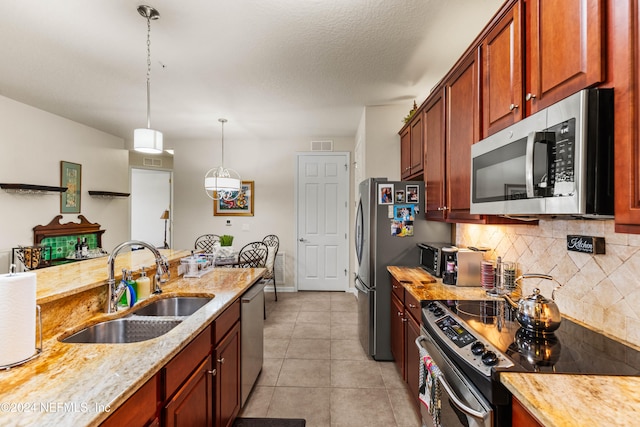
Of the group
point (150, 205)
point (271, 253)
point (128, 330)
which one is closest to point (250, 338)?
point (128, 330)

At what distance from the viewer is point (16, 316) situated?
978 mm

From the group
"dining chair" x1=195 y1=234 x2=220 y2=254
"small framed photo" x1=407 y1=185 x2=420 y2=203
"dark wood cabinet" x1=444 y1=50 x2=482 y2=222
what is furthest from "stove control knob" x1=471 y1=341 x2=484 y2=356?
"dining chair" x1=195 y1=234 x2=220 y2=254

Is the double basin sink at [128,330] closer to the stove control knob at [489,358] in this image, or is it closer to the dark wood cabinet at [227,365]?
the dark wood cabinet at [227,365]

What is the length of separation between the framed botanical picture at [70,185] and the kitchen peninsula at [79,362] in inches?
131

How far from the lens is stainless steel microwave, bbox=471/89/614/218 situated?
947 millimetres

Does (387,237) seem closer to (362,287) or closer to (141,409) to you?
(362,287)

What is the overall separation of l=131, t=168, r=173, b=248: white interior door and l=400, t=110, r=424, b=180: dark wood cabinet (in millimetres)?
5141

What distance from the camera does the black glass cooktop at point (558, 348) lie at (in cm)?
104

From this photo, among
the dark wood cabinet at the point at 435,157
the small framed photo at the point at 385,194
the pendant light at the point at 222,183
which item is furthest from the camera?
the pendant light at the point at 222,183

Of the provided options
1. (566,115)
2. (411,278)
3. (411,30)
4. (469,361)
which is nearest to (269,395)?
(411,278)

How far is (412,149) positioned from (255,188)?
3048 mm

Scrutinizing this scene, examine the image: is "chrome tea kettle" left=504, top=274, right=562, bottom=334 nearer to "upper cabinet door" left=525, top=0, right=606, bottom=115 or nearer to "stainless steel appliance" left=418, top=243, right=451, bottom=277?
"upper cabinet door" left=525, top=0, right=606, bottom=115

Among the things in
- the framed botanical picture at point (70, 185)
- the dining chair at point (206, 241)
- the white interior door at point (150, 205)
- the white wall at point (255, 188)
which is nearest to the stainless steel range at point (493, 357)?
the white wall at point (255, 188)

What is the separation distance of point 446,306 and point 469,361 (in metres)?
0.58
